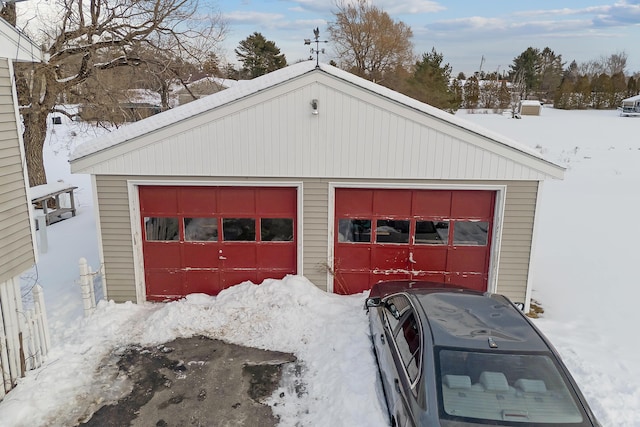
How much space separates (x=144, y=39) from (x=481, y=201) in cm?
1476

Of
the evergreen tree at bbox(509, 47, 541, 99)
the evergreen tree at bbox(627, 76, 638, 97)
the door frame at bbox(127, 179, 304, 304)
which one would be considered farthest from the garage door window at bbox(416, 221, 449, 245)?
the evergreen tree at bbox(627, 76, 638, 97)

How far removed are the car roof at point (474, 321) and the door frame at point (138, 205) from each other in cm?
336

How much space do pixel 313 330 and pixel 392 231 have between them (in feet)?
8.86

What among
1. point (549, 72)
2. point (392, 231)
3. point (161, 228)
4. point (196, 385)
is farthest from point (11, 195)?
point (549, 72)

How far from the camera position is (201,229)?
363 inches

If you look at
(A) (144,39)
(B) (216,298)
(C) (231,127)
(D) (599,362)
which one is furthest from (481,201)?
(A) (144,39)

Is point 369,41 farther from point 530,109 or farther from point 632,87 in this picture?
point 632,87

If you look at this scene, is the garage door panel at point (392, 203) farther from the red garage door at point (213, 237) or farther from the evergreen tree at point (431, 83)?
the evergreen tree at point (431, 83)

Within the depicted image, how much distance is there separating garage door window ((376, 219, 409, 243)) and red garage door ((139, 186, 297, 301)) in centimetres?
178

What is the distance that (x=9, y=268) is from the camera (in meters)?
6.27

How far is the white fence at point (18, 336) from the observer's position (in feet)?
20.4

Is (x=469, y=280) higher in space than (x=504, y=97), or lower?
lower

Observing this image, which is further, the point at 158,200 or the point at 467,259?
the point at 467,259

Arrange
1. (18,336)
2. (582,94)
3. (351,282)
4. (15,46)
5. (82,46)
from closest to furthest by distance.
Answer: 1. (15,46)
2. (18,336)
3. (351,282)
4. (82,46)
5. (582,94)
